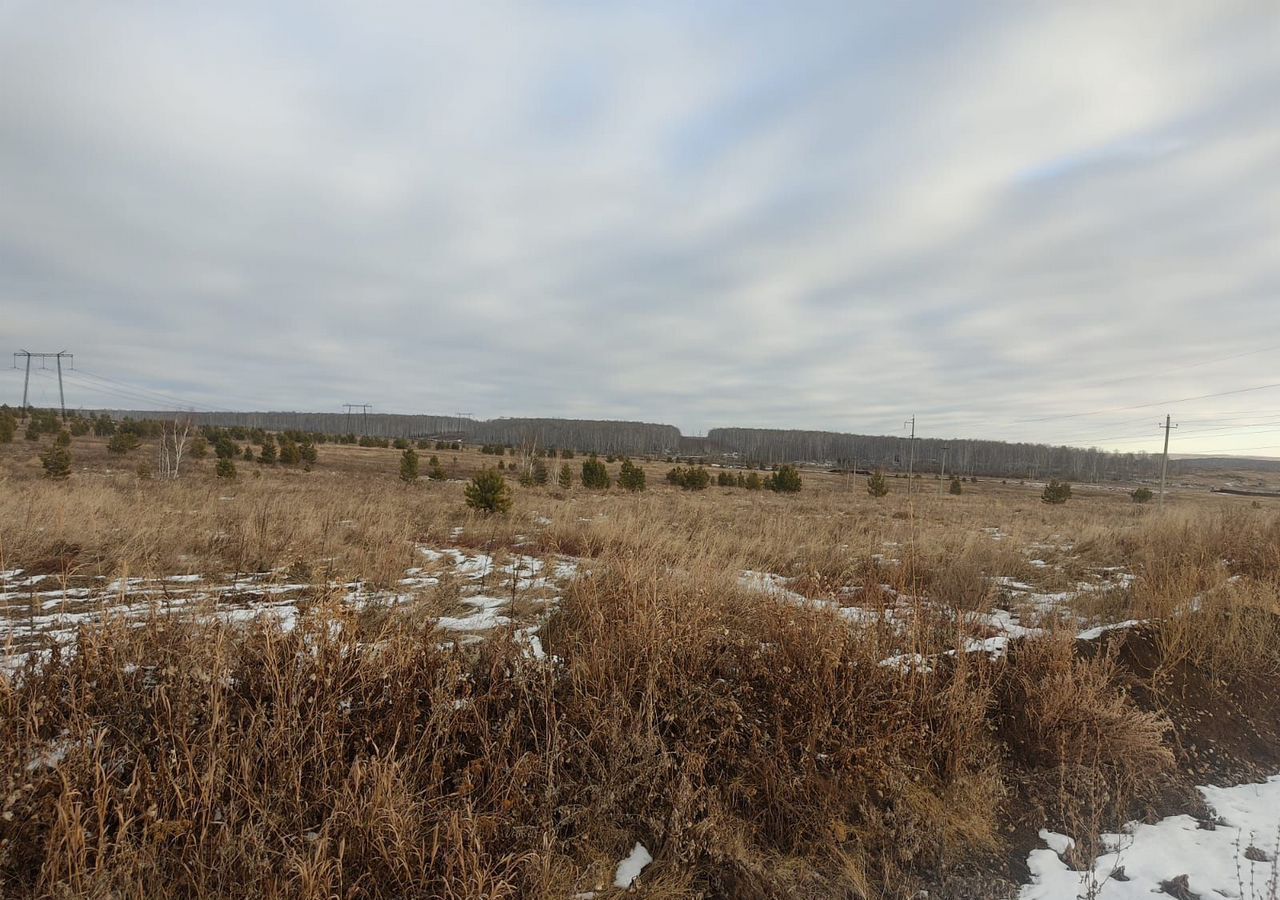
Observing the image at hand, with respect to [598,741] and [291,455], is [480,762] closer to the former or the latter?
[598,741]

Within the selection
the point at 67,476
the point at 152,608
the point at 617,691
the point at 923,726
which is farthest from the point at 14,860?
the point at 67,476

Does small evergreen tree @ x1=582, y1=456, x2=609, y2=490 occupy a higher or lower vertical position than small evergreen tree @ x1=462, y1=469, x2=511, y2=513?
lower

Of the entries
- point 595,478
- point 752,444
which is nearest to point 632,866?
point 595,478

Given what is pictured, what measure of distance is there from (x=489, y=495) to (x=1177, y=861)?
39.5ft

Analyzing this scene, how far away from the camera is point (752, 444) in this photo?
13500 cm

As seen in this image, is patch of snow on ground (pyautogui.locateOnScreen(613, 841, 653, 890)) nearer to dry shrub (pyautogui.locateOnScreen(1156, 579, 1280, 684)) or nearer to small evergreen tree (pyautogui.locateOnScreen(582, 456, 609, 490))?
dry shrub (pyautogui.locateOnScreen(1156, 579, 1280, 684))

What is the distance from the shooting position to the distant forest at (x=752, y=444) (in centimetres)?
11025

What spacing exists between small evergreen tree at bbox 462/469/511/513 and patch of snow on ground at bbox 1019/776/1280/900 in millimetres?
11453

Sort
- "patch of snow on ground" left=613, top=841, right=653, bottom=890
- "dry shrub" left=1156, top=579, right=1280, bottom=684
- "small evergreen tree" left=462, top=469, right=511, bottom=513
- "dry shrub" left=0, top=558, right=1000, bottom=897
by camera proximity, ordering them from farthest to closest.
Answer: "small evergreen tree" left=462, top=469, right=511, bottom=513, "dry shrub" left=1156, top=579, right=1280, bottom=684, "patch of snow on ground" left=613, top=841, right=653, bottom=890, "dry shrub" left=0, top=558, right=1000, bottom=897

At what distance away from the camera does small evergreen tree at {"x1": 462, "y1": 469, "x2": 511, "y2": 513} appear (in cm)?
1276

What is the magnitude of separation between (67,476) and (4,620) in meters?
21.2

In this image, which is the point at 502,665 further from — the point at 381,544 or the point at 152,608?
the point at 381,544

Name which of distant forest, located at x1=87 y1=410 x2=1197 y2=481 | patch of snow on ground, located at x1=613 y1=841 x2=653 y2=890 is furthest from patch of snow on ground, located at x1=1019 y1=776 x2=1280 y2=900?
distant forest, located at x1=87 y1=410 x2=1197 y2=481

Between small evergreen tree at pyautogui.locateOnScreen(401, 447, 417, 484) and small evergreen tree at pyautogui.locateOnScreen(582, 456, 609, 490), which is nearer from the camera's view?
small evergreen tree at pyautogui.locateOnScreen(401, 447, 417, 484)
